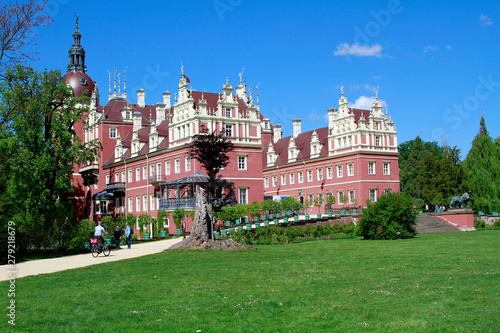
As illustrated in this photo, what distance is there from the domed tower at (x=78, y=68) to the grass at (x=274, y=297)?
187 feet

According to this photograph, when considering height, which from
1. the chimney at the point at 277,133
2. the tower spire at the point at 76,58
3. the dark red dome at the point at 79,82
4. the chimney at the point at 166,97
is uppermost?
the tower spire at the point at 76,58

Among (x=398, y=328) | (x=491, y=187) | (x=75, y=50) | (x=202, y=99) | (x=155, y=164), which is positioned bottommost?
(x=398, y=328)

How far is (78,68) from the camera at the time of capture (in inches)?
2908

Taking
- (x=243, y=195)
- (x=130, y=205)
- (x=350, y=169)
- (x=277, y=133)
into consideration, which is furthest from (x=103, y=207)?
(x=350, y=169)

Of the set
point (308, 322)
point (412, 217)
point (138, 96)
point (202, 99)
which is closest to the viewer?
point (308, 322)

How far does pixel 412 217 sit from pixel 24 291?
2341 centimetres

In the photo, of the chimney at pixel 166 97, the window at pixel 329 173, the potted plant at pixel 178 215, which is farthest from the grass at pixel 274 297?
the chimney at pixel 166 97

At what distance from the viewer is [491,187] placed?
5069 cm

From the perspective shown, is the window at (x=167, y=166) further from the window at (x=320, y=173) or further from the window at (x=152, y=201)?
the window at (x=320, y=173)

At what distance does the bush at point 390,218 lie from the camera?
30.4m

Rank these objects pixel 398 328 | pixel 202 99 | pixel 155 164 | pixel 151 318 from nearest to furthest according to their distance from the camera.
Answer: pixel 398 328
pixel 151 318
pixel 202 99
pixel 155 164

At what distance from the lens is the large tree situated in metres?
50.4

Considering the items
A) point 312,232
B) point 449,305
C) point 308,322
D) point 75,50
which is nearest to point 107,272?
point 308,322

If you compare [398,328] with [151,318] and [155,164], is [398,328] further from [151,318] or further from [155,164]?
[155,164]
